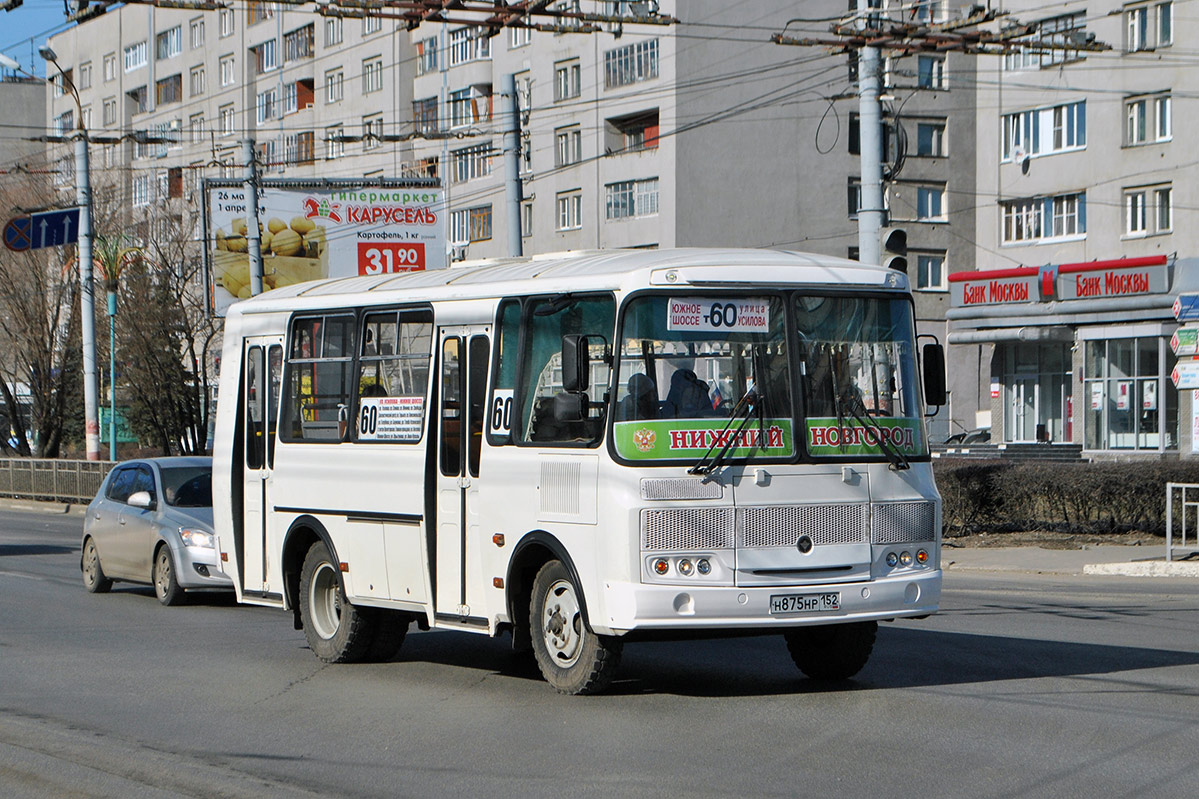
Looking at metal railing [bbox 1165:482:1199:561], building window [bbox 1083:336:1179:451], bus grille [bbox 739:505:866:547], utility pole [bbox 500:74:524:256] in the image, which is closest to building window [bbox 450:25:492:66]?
building window [bbox 1083:336:1179:451]

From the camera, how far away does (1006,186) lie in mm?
55656

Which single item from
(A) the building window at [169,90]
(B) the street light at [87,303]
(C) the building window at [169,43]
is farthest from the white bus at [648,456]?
(C) the building window at [169,43]

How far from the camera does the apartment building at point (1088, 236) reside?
158ft

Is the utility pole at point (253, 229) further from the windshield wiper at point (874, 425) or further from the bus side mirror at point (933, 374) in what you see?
the windshield wiper at point (874, 425)

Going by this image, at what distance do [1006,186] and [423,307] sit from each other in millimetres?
47142

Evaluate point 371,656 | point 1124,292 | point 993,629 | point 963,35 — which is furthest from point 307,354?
point 1124,292

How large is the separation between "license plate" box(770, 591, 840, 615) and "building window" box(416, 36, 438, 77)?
6351 centimetres

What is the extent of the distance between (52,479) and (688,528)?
121ft

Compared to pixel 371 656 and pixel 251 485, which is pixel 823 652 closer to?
pixel 371 656

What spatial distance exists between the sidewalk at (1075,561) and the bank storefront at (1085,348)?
23828 millimetres

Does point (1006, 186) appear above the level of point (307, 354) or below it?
above

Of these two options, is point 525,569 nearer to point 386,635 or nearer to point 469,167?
point 386,635

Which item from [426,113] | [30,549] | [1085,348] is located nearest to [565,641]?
[30,549]

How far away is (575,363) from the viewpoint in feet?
31.0
